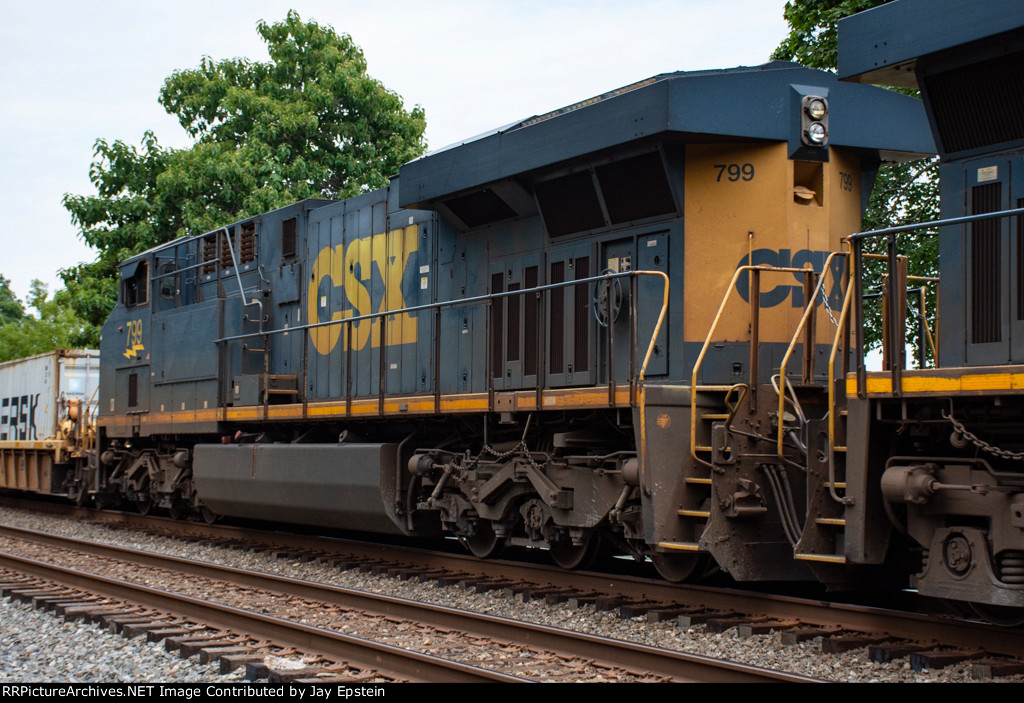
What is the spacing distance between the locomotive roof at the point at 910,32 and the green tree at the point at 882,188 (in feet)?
23.1

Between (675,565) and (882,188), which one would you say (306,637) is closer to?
(675,565)

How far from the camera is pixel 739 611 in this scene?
23.4ft

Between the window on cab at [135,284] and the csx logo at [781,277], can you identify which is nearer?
the csx logo at [781,277]

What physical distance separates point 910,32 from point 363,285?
6.77 metres

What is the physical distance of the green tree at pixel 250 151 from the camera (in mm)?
23969

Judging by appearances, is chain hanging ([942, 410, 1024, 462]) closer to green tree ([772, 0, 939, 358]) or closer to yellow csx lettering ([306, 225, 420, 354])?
yellow csx lettering ([306, 225, 420, 354])

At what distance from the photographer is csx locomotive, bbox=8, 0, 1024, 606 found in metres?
5.65

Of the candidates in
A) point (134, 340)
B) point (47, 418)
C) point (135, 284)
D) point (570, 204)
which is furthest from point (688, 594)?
point (47, 418)

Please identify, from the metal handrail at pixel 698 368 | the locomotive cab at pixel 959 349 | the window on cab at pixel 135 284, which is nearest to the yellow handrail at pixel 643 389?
the metal handrail at pixel 698 368

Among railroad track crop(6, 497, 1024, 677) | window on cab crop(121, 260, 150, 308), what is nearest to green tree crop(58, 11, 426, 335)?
window on cab crop(121, 260, 150, 308)

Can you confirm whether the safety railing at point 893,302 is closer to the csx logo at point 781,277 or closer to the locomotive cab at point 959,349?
the locomotive cab at point 959,349

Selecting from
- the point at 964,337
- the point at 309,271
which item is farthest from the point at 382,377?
the point at 964,337

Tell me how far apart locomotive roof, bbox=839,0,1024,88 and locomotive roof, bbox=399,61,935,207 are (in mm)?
1501

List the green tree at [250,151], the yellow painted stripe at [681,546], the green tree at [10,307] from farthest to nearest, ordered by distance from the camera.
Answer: the green tree at [10,307], the green tree at [250,151], the yellow painted stripe at [681,546]
